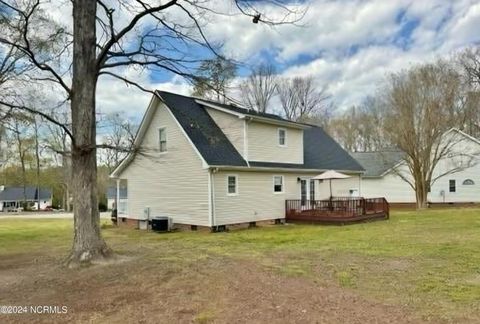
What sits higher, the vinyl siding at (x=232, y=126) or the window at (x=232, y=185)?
the vinyl siding at (x=232, y=126)

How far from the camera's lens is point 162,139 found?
19.3 metres

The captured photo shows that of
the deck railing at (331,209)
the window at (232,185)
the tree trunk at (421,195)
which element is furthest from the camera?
the tree trunk at (421,195)

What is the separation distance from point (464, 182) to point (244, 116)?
75.9ft

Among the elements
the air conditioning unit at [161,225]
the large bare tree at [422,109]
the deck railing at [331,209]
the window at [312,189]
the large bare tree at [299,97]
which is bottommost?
the air conditioning unit at [161,225]

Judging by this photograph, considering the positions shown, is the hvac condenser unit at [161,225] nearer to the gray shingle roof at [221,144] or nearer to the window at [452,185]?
the gray shingle roof at [221,144]

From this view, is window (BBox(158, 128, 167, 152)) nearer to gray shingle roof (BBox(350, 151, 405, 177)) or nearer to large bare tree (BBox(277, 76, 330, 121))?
gray shingle roof (BBox(350, 151, 405, 177))

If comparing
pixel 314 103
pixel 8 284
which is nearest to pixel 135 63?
pixel 8 284

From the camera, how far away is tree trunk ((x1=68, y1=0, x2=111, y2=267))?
9398 millimetres

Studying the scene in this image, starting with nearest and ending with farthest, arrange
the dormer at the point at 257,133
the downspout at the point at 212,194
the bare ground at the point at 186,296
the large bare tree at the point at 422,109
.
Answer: the bare ground at the point at 186,296
the downspout at the point at 212,194
the dormer at the point at 257,133
the large bare tree at the point at 422,109

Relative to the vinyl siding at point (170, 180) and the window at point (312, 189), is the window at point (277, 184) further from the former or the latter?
the vinyl siding at point (170, 180)

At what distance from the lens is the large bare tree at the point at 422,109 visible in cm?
2639

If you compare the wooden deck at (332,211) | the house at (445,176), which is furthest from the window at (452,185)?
the wooden deck at (332,211)

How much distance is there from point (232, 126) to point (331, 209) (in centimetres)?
630

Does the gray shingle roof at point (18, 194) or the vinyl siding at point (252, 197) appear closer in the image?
the vinyl siding at point (252, 197)
